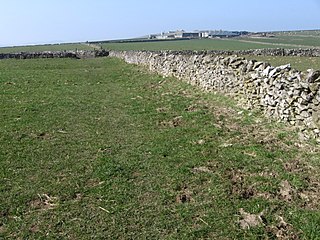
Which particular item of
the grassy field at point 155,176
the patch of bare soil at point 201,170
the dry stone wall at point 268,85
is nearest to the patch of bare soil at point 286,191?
the grassy field at point 155,176

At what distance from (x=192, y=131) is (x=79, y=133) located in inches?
114

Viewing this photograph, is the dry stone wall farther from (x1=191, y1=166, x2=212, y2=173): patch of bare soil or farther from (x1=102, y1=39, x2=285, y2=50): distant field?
(x1=102, y1=39, x2=285, y2=50): distant field

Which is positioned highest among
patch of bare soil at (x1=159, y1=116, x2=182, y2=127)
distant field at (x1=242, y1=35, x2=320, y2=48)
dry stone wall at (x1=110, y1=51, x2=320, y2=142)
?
distant field at (x1=242, y1=35, x2=320, y2=48)

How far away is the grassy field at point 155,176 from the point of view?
5.06m

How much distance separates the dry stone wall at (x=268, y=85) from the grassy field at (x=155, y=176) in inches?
18.7

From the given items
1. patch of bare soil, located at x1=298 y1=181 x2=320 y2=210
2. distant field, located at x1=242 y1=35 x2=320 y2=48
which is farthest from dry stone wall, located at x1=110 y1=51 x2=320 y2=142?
distant field, located at x1=242 y1=35 x2=320 y2=48

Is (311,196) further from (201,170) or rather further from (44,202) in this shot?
(44,202)

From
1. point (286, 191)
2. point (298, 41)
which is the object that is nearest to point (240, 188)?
point (286, 191)

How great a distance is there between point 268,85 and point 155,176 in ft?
18.3

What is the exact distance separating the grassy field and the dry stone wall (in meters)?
0.48

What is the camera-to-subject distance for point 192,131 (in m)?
9.56

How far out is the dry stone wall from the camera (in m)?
8.55

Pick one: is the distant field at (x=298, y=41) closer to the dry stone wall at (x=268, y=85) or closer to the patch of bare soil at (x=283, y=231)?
the dry stone wall at (x=268, y=85)

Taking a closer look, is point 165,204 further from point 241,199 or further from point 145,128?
point 145,128
